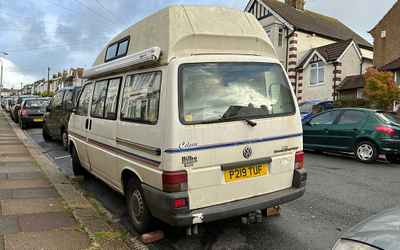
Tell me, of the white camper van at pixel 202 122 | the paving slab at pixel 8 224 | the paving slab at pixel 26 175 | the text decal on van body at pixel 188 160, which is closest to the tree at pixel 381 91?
the white camper van at pixel 202 122

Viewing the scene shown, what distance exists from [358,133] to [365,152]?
52 cm

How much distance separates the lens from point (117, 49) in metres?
5.30

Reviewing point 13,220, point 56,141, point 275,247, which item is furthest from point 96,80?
point 56,141

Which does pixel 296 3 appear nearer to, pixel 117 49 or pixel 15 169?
pixel 15 169

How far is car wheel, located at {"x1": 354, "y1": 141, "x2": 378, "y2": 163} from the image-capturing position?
→ 30.4ft

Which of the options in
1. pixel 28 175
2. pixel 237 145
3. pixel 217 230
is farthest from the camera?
pixel 28 175

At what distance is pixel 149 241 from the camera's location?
4160 mm

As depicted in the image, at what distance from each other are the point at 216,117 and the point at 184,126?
0.40m

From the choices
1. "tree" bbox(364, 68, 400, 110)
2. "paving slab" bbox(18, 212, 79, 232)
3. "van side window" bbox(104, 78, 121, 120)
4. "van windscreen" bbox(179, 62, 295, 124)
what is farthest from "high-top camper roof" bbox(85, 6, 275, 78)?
"tree" bbox(364, 68, 400, 110)

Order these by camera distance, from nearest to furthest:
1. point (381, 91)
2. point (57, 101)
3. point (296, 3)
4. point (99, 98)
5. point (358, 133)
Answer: point (99, 98), point (358, 133), point (57, 101), point (381, 91), point (296, 3)

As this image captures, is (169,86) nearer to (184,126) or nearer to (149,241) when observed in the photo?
(184,126)

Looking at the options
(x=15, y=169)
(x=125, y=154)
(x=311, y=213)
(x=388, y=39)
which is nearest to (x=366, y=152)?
(x=311, y=213)

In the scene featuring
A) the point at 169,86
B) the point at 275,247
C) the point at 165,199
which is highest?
the point at 169,86

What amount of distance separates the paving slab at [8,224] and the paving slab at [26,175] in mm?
2565
